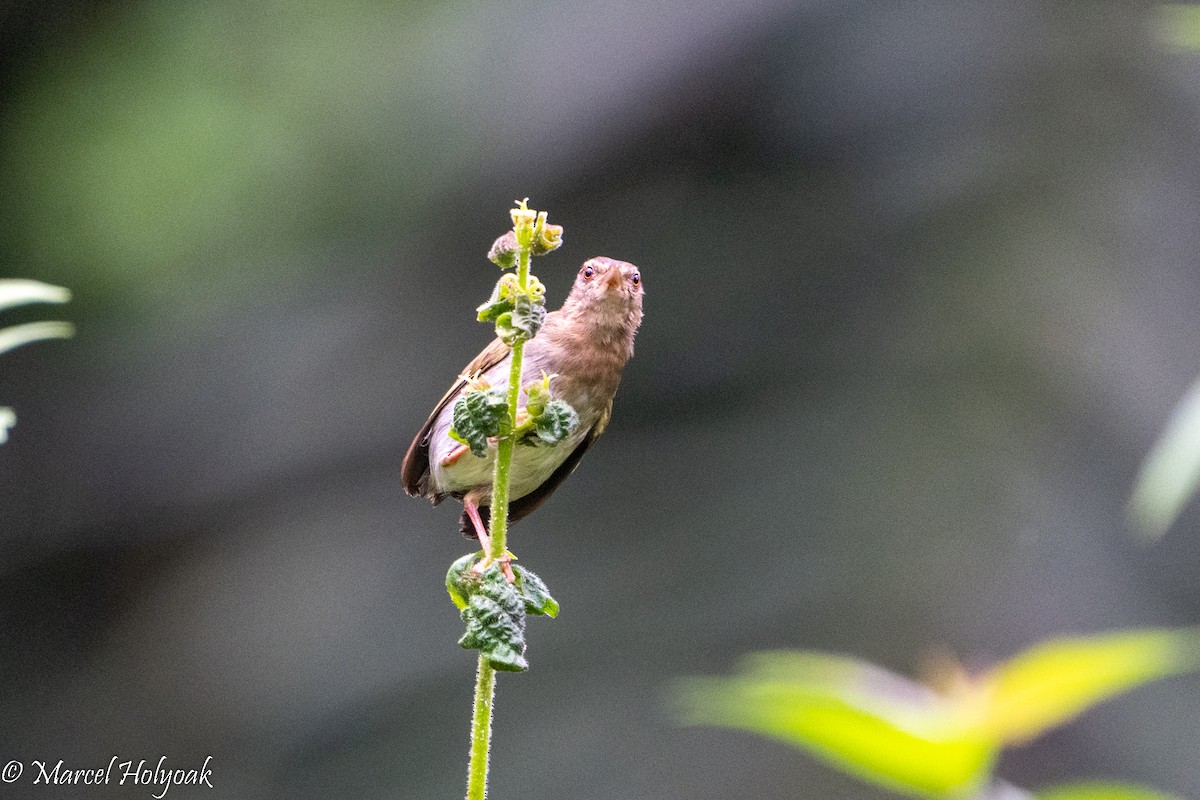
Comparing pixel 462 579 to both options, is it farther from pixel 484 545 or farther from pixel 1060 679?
pixel 484 545

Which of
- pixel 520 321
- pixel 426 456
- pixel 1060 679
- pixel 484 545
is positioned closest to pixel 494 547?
Result: pixel 520 321

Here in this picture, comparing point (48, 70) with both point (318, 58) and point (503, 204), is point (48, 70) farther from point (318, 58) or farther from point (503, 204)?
point (503, 204)

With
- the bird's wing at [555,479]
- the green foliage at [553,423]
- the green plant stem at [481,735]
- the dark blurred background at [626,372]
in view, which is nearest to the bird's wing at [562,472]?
the bird's wing at [555,479]

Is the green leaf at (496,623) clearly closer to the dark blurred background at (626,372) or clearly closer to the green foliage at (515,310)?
the green foliage at (515,310)

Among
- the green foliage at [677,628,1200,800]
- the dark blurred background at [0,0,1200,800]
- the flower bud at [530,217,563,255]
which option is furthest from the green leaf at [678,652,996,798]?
the dark blurred background at [0,0,1200,800]

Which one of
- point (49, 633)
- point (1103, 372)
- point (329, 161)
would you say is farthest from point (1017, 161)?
point (49, 633)
